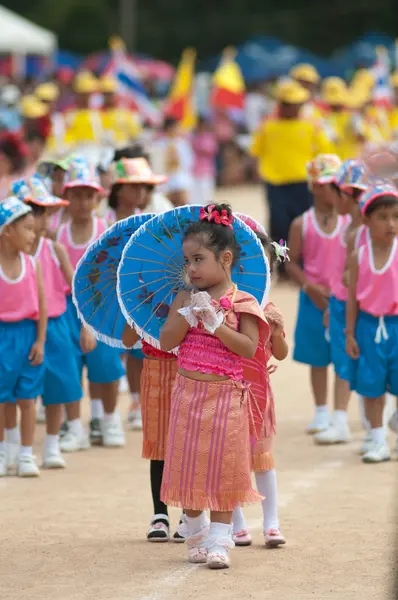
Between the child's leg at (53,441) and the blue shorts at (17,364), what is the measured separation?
1.48 feet

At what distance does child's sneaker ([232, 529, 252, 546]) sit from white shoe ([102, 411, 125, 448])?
8.99 feet

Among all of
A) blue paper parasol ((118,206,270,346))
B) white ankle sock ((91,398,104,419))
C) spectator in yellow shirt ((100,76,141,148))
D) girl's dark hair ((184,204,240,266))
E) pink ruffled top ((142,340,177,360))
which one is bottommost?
white ankle sock ((91,398,104,419))

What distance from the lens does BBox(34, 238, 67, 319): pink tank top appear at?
29.0 ft

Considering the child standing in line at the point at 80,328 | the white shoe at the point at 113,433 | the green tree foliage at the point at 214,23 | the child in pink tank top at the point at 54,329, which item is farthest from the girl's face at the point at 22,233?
the green tree foliage at the point at 214,23

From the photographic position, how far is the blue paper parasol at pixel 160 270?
21.0ft

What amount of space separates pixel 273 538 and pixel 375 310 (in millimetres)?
2297

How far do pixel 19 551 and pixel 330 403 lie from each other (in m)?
4.79

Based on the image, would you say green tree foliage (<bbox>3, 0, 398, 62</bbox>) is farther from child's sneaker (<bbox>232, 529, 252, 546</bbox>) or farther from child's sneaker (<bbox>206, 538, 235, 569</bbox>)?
child's sneaker (<bbox>206, 538, 235, 569</bbox>)

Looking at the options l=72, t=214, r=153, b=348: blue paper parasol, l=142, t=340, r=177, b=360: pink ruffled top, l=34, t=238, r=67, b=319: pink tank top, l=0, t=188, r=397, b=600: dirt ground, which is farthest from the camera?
l=34, t=238, r=67, b=319: pink tank top

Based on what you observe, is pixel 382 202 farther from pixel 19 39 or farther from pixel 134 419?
pixel 19 39

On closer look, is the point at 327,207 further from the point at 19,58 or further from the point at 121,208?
the point at 19,58

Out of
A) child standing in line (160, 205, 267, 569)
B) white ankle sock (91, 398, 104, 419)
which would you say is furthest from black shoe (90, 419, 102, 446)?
child standing in line (160, 205, 267, 569)

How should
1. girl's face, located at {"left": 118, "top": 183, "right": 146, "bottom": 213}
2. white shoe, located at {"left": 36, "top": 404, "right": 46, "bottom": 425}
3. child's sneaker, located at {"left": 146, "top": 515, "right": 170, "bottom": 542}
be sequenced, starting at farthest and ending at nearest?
white shoe, located at {"left": 36, "top": 404, "right": 46, "bottom": 425} → girl's face, located at {"left": 118, "top": 183, "right": 146, "bottom": 213} → child's sneaker, located at {"left": 146, "top": 515, "right": 170, "bottom": 542}

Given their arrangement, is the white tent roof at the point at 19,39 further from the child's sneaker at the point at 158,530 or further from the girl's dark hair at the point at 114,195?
the child's sneaker at the point at 158,530
